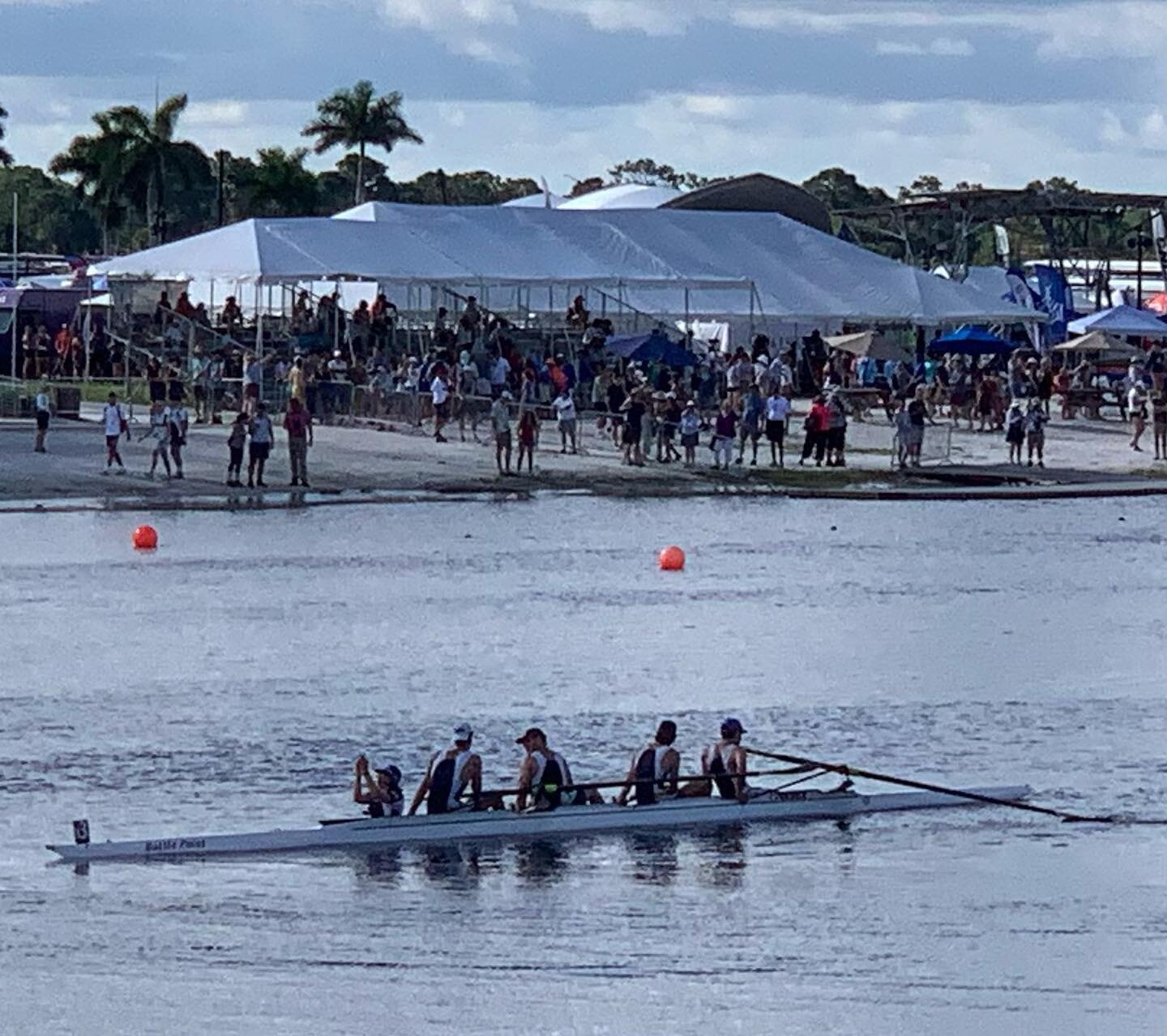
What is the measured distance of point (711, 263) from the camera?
75.8 m

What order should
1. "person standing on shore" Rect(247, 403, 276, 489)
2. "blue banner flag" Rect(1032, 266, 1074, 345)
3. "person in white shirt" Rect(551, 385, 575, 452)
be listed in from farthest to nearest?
1. "blue banner flag" Rect(1032, 266, 1074, 345)
2. "person in white shirt" Rect(551, 385, 575, 452)
3. "person standing on shore" Rect(247, 403, 276, 489)

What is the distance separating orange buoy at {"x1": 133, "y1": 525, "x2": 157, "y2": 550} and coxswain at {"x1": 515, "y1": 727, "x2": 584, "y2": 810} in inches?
973

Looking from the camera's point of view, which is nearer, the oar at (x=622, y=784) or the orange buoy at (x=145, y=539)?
the oar at (x=622, y=784)

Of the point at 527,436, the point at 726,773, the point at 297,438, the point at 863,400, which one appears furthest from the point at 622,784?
the point at 863,400

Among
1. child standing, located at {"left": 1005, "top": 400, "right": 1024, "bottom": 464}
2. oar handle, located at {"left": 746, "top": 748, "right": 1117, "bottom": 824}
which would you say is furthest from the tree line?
oar handle, located at {"left": 746, "top": 748, "right": 1117, "bottom": 824}

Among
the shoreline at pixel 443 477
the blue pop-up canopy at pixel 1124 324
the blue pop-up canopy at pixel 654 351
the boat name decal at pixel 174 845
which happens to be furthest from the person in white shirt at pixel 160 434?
the blue pop-up canopy at pixel 1124 324

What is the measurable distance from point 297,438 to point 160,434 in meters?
2.80

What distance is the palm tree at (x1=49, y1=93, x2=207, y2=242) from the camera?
116 metres

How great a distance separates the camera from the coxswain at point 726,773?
95.0ft

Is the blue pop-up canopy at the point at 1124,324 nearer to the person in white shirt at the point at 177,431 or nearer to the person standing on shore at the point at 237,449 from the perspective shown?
the person standing on shore at the point at 237,449

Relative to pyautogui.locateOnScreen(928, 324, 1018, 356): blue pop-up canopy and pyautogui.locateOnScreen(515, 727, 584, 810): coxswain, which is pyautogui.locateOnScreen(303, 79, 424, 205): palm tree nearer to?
pyautogui.locateOnScreen(928, 324, 1018, 356): blue pop-up canopy

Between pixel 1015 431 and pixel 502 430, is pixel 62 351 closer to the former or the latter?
pixel 502 430

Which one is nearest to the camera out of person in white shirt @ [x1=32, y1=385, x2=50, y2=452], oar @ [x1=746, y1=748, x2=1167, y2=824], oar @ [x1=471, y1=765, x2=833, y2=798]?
oar @ [x1=471, y1=765, x2=833, y2=798]

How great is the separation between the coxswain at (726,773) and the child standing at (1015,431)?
3565cm
